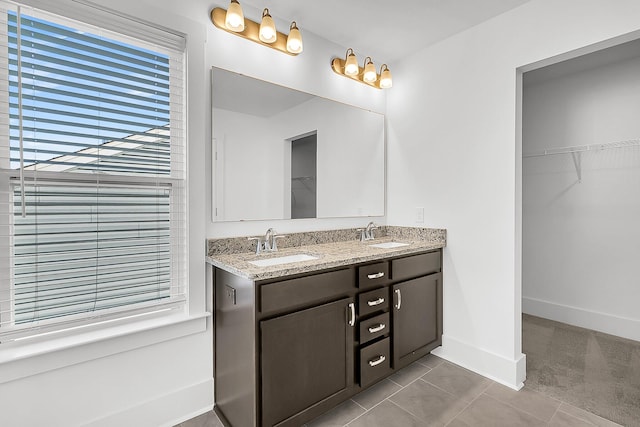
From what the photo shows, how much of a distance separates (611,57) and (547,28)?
4.18ft

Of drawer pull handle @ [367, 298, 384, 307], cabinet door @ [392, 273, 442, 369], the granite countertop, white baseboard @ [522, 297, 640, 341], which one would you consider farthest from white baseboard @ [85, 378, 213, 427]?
white baseboard @ [522, 297, 640, 341]

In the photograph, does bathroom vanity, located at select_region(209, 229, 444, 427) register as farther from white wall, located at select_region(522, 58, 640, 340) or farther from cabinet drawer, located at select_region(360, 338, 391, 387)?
white wall, located at select_region(522, 58, 640, 340)

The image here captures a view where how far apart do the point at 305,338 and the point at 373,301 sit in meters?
0.52

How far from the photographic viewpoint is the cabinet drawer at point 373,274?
6.02 ft

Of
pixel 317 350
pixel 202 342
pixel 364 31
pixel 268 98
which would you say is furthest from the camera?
pixel 364 31

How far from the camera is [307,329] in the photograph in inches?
62.6

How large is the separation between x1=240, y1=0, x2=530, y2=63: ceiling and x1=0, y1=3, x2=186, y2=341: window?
84 cm

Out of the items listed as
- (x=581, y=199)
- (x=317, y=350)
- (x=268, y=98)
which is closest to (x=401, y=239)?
(x=317, y=350)

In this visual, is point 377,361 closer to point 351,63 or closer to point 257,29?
point 351,63

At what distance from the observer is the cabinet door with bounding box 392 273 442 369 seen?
2059 mm

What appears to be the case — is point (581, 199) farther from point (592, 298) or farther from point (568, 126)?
point (592, 298)

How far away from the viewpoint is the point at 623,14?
5.45 ft

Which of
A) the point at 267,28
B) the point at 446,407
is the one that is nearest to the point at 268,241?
the point at 267,28

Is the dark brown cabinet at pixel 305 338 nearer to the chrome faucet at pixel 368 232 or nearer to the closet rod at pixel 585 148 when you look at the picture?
the chrome faucet at pixel 368 232
